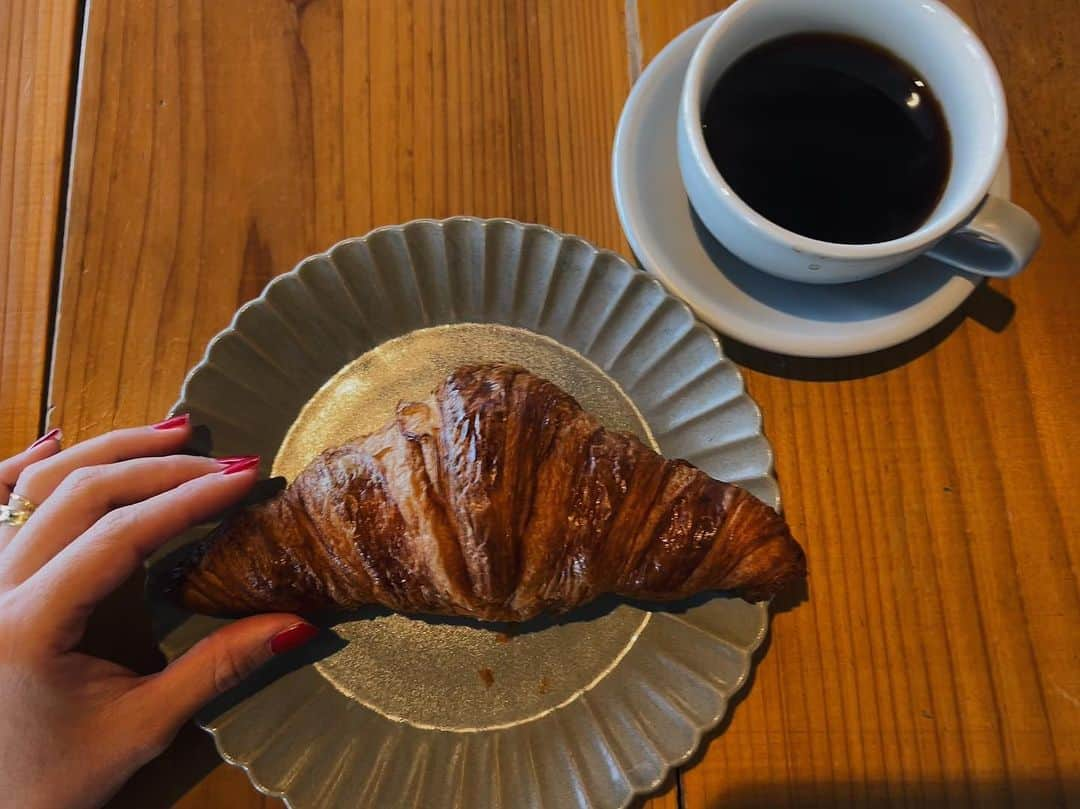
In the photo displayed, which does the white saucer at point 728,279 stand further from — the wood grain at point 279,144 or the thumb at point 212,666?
the thumb at point 212,666

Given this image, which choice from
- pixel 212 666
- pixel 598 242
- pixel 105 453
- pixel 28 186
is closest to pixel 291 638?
pixel 212 666

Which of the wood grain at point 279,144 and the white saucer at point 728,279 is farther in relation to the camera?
the wood grain at point 279,144

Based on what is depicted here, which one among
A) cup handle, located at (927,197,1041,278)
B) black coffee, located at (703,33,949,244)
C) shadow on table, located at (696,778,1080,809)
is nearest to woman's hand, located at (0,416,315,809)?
shadow on table, located at (696,778,1080,809)

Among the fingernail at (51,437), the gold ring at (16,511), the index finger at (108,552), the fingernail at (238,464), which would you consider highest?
the fingernail at (51,437)

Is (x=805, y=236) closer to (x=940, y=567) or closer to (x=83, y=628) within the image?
(x=940, y=567)

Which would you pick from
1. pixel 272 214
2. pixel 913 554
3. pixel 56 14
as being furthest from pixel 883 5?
pixel 56 14

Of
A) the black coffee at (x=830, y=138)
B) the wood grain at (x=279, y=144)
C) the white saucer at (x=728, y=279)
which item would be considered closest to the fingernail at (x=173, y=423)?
the wood grain at (x=279, y=144)

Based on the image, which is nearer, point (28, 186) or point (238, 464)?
point (238, 464)
